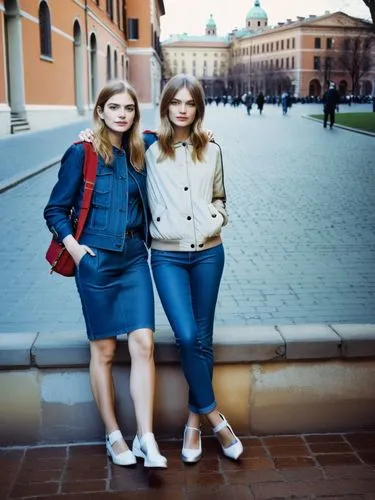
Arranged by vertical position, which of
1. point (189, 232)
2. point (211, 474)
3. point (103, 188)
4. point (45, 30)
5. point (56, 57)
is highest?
point (45, 30)

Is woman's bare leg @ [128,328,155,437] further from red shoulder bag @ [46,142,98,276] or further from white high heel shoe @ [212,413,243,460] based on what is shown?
red shoulder bag @ [46,142,98,276]

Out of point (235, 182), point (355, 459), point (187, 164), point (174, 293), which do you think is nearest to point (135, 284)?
point (174, 293)

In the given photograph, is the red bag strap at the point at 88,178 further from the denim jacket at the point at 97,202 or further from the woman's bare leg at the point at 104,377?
the woman's bare leg at the point at 104,377

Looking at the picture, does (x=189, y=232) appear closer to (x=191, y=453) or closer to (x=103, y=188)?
(x=103, y=188)

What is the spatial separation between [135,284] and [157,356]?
1.42 ft

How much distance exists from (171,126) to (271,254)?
3.50 metres

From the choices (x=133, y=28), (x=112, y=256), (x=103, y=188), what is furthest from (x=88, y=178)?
(x=133, y=28)

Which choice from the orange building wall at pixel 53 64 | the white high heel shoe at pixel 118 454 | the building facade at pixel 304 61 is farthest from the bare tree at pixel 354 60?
the white high heel shoe at pixel 118 454

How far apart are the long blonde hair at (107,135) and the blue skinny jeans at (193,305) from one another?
0.53 metres

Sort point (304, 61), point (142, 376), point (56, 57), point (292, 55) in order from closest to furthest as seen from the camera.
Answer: point (142, 376), point (56, 57), point (304, 61), point (292, 55)

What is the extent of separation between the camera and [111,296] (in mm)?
3434

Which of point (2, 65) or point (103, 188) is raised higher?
point (2, 65)

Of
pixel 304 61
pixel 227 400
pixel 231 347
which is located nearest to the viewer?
pixel 231 347

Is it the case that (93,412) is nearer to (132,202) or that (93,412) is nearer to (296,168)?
(132,202)
